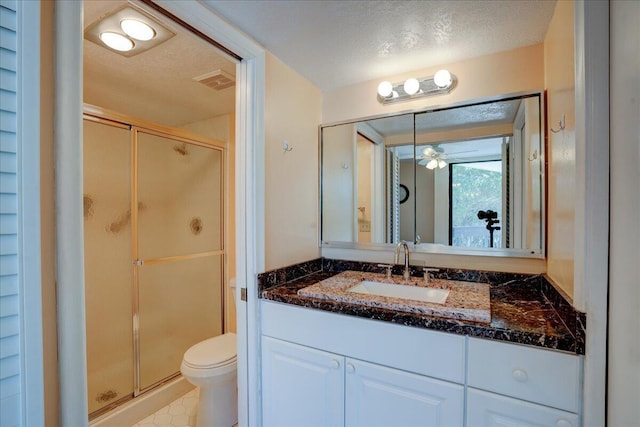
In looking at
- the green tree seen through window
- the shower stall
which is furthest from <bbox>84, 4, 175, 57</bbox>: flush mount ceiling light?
the green tree seen through window

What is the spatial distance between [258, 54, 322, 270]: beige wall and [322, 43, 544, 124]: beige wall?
324mm

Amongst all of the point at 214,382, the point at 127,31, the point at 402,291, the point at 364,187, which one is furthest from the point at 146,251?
the point at 402,291

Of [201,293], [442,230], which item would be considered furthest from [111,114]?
[442,230]

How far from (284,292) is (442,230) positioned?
0.97m

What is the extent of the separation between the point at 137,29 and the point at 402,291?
1.83 metres

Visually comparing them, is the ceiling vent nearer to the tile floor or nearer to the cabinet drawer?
the cabinet drawer

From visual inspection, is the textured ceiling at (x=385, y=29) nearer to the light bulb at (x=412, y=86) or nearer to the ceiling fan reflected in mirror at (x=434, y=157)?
the light bulb at (x=412, y=86)

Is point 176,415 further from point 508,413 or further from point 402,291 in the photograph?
point 508,413

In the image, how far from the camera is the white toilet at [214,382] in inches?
66.1

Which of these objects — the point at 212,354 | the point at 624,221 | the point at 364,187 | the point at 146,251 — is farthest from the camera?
the point at 146,251

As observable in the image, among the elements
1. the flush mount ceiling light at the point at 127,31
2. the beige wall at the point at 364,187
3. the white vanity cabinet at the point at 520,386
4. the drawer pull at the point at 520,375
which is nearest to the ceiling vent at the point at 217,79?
the flush mount ceiling light at the point at 127,31

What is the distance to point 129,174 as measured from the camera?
2.15 metres

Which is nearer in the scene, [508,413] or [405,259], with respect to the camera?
[508,413]

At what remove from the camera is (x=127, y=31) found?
134 centimetres
